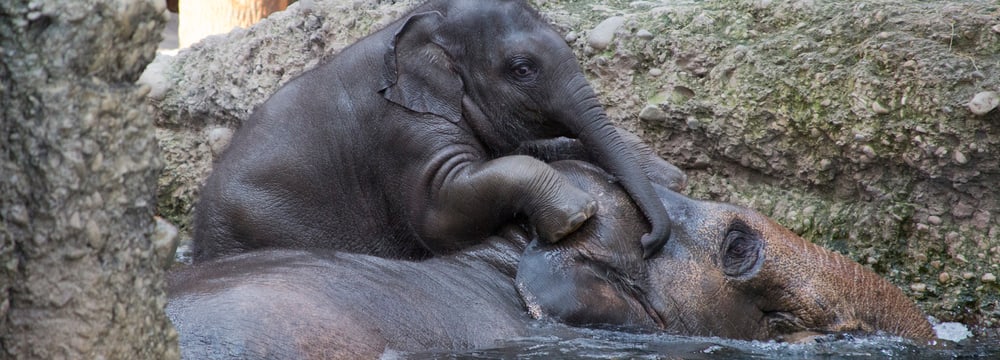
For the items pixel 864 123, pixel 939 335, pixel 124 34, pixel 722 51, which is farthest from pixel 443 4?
pixel 124 34

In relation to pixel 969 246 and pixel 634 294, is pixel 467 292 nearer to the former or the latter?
pixel 634 294

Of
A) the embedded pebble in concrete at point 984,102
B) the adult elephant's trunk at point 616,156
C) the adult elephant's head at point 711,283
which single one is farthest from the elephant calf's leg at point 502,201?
the embedded pebble in concrete at point 984,102

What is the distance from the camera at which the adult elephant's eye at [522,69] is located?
5.87 meters

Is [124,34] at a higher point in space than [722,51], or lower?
higher

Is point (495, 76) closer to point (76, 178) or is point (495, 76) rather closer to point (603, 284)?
point (603, 284)

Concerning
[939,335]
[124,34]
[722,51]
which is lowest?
[939,335]

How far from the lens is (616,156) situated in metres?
5.56

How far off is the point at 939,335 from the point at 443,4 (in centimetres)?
280

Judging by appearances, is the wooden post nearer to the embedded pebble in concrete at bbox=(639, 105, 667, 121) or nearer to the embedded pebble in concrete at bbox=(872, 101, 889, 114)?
the embedded pebble in concrete at bbox=(639, 105, 667, 121)

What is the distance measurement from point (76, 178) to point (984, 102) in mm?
4569

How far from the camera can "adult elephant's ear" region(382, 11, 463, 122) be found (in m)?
5.96

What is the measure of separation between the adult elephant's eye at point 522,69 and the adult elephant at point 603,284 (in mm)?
644

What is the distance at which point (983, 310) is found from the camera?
5.86 m

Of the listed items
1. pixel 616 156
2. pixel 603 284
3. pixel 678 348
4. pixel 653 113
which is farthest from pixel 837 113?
pixel 678 348
